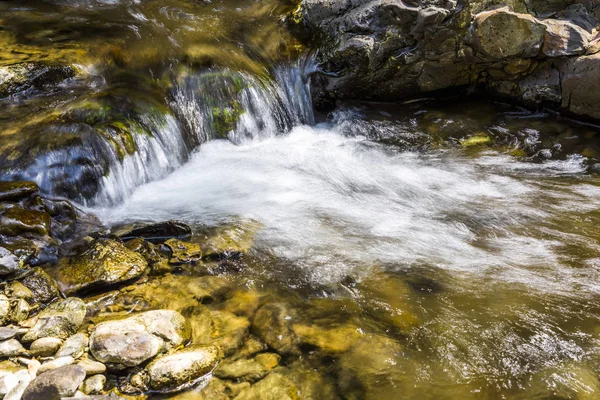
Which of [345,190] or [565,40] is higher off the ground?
[565,40]

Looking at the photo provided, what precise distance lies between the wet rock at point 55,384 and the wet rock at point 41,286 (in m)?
1.04

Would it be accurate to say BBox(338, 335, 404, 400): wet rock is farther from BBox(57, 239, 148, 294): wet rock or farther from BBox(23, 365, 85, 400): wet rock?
BBox(57, 239, 148, 294): wet rock

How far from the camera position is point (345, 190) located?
5816 millimetres

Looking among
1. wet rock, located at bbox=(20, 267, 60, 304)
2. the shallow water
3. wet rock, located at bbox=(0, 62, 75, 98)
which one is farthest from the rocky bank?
wet rock, located at bbox=(20, 267, 60, 304)

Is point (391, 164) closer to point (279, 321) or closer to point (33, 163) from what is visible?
point (279, 321)

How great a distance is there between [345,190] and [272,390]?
3284 mm

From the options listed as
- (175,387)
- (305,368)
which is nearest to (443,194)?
(305,368)

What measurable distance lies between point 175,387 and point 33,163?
11.4 feet

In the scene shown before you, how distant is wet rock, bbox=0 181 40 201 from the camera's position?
4523 millimetres

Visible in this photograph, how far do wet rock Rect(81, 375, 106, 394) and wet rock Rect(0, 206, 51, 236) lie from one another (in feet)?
6.80

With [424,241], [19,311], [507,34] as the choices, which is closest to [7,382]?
[19,311]

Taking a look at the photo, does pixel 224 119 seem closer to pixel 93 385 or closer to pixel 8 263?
pixel 8 263

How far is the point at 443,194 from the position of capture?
5605 millimetres

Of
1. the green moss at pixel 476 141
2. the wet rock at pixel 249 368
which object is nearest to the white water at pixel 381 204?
the green moss at pixel 476 141
